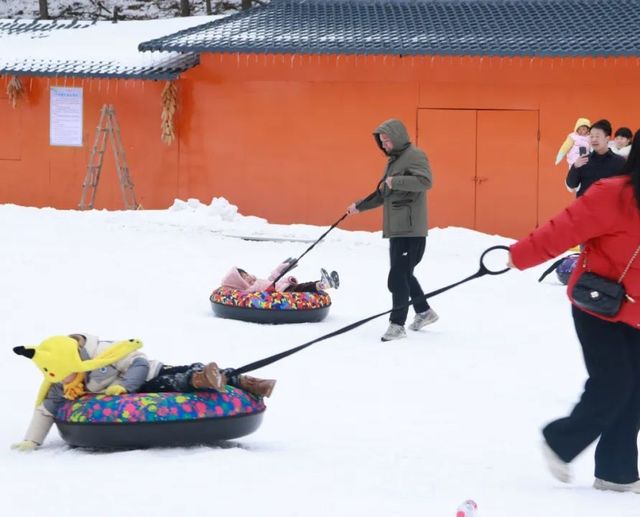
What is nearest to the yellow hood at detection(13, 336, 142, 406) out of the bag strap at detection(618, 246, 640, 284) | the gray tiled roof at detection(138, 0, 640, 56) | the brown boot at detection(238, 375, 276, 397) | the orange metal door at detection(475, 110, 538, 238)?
the brown boot at detection(238, 375, 276, 397)

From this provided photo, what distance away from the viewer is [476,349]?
9.66m

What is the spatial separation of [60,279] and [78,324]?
2.29m

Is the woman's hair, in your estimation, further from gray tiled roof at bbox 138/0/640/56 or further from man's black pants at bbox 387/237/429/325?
gray tiled roof at bbox 138/0/640/56

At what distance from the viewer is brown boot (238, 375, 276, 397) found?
627 centimetres

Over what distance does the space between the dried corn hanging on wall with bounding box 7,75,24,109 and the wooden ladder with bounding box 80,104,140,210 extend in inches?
66.7

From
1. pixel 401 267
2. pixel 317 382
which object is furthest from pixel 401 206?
pixel 317 382

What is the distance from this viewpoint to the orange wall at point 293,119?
1878cm

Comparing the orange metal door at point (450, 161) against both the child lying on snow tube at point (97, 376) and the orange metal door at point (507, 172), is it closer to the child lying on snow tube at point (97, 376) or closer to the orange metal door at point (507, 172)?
the orange metal door at point (507, 172)

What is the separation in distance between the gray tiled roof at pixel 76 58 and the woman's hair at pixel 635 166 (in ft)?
49.4

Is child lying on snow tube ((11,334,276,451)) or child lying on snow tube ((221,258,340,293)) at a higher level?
child lying on snow tube ((11,334,276,451))

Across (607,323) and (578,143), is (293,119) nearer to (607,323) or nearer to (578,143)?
(578,143)

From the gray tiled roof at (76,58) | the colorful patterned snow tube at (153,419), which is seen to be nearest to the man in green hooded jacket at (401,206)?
the colorful patterned snow tube at (153,419)

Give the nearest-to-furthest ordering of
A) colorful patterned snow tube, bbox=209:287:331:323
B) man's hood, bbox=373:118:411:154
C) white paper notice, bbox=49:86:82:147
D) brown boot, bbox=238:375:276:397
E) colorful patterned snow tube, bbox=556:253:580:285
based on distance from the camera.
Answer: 1. brown boot, bbox=238:375:276:397
2. man's hood, bbox=373:118:411:154
3. colorful patterned snow tube, bbox=209:287:331:323
4. colorful patterned snow tube, bbox=556:253:580:285
5. white paper notice, bbox=49:86:82:147

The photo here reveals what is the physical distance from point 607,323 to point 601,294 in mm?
152
